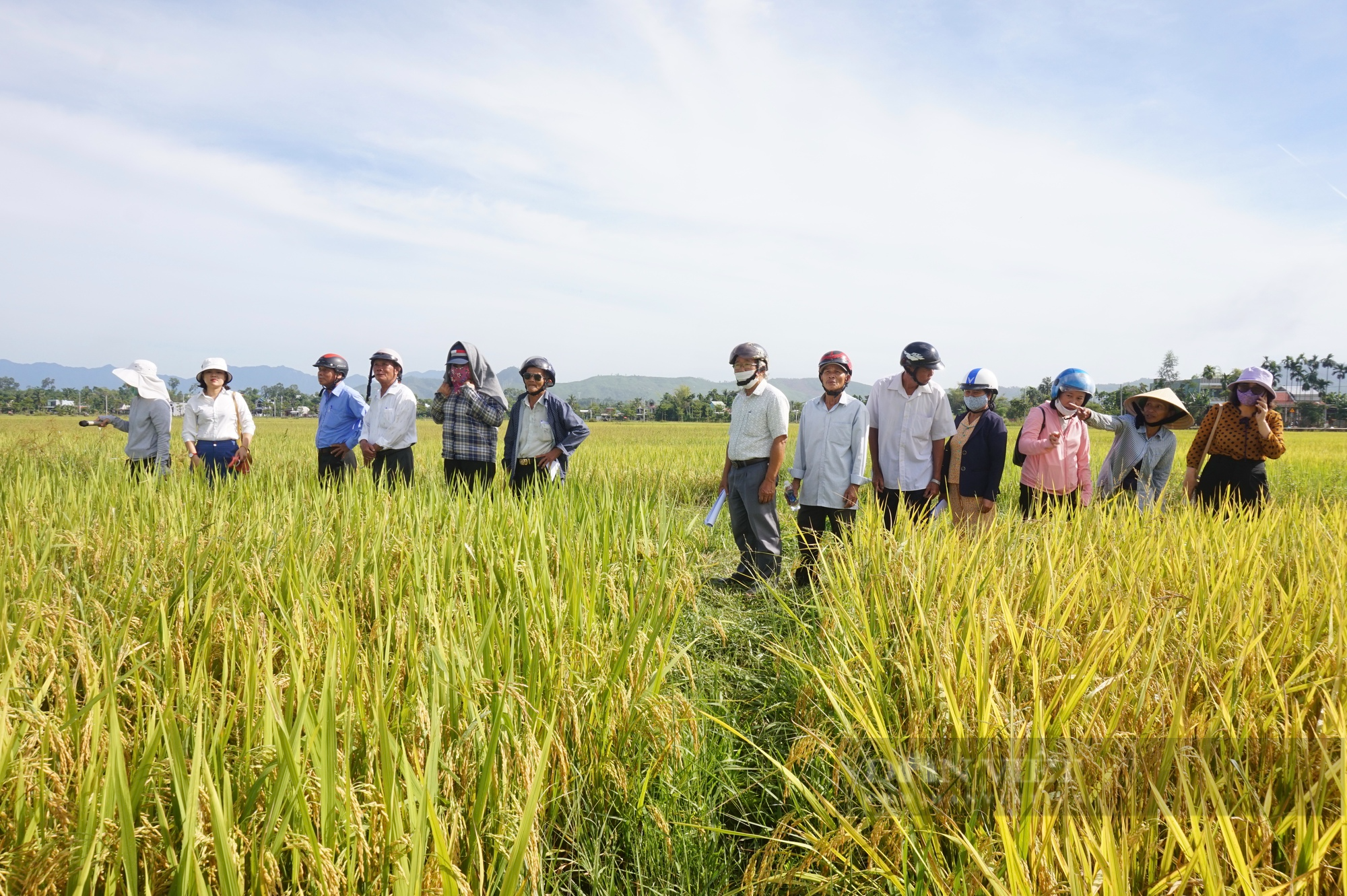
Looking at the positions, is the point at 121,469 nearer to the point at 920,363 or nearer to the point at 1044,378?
the point at 920,363

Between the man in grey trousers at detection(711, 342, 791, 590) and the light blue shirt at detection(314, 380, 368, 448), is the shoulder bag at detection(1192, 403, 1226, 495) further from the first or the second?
the light blue shirt at detection(314, 380, 368, 448)

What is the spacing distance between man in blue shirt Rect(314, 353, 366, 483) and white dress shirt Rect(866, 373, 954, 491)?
13.9ft

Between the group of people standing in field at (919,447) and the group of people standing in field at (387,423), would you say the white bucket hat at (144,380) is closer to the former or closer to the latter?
the group of people standing in field at (387,423)

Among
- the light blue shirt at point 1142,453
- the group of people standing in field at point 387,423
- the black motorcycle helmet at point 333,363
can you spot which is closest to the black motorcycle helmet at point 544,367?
the group of people standing in field at point 387,423

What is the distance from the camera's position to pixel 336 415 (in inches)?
231

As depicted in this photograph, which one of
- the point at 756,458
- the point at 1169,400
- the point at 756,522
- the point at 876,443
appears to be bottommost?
the point at 756,522

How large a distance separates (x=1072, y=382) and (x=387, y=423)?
16.8ft

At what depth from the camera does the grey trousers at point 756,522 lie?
176 inches

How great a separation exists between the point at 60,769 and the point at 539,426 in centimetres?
393

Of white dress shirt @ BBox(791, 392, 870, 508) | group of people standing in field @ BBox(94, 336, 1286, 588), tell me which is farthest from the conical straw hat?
white dress shirt @ BBox(791, 392, 870, 508)

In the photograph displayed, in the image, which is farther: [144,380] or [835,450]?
[144,380]

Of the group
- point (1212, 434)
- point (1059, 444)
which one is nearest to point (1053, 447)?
point (1059, 444)

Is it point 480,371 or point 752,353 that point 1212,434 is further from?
point 480,371

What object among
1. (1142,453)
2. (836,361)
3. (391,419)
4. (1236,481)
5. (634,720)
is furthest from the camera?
(391,419)
